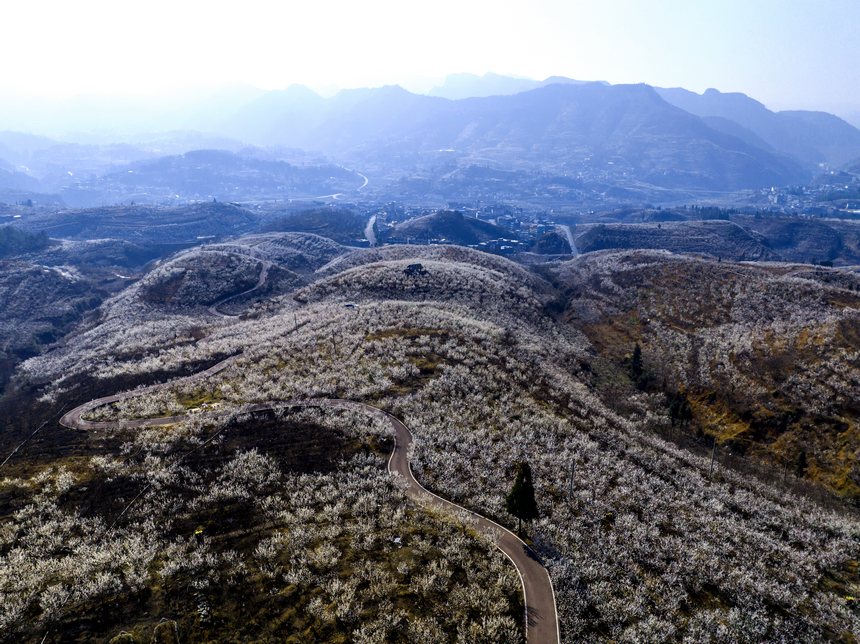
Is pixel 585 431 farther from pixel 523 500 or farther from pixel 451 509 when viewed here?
pixel 523 500

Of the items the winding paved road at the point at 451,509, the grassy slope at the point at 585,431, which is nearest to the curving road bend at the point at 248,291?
the grassy slope at the point at 585,431

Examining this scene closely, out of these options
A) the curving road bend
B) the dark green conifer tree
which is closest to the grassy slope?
the dark green conifer tree

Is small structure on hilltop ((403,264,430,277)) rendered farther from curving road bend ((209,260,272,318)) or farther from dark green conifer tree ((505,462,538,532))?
dark green conifer tree ((505,462,538,532))

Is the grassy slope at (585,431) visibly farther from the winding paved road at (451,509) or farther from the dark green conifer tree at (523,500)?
the dark green conifer tree at (523,500)

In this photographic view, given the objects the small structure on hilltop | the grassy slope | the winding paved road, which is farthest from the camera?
the small structure on hilltop

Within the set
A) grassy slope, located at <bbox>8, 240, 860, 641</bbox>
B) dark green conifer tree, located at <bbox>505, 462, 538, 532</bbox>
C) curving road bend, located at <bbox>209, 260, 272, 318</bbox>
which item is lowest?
curving road bend, located at <bbox>209, 260, 272, 318</bbox>

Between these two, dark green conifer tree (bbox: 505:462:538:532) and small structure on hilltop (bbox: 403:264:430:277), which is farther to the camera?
small structure on hilltop (bbox: 403:264:430:277)

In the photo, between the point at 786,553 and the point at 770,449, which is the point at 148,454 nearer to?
the point at 786,553
